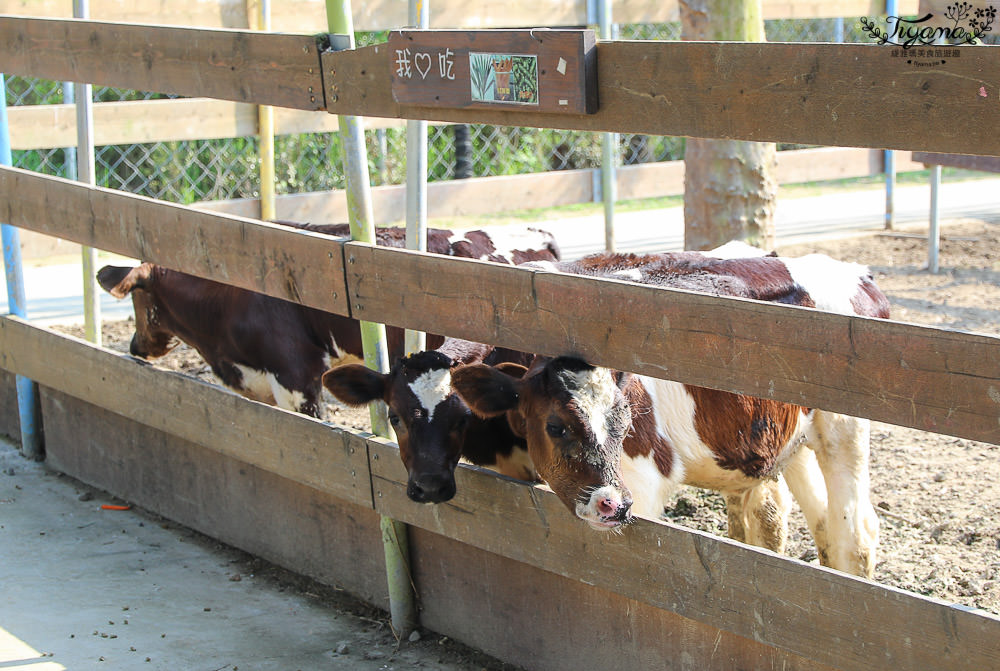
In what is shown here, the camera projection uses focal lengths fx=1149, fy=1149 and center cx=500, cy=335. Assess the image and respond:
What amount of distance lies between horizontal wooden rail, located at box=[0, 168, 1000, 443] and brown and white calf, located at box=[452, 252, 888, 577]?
0.24 metres

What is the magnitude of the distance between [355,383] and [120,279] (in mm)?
2426

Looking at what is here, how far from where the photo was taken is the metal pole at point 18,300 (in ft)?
20.0

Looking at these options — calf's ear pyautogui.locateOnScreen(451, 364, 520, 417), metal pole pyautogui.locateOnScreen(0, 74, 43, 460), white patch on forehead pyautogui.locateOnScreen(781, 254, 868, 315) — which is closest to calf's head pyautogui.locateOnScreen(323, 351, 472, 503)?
calf's ear pyautogui.locateOnScreen(451, 364, 520, 417)

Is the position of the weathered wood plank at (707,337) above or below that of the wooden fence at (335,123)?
below

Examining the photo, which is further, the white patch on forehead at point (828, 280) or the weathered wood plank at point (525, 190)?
the weathered wood plank at point (525, 190)

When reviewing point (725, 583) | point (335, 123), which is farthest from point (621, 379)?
point (335, 123)

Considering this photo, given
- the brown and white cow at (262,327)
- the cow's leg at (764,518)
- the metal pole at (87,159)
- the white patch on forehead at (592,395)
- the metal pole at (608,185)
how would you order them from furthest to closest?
the metal pole at (608,185) < the metal pole at (87,159) < the brown and white cow at (262,327) < the cow's leg at (764,518) < the white patch on forehead at (592,395)

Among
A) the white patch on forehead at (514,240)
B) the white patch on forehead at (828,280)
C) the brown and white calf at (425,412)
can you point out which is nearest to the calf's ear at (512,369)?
→ the brown and white calf at (425,412)

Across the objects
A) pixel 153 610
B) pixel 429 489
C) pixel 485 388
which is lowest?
pixel 153 610

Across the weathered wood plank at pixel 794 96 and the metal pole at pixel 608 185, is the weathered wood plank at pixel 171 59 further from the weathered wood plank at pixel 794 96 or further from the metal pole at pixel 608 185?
the metal pole at pixel 608 185

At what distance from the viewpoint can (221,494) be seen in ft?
17.2

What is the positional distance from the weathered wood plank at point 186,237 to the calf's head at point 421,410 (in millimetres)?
282

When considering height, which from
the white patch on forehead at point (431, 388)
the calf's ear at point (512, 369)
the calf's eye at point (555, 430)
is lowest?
the calf's eye at point (555, 430)

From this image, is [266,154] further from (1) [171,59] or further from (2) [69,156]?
(2) [69,156]
